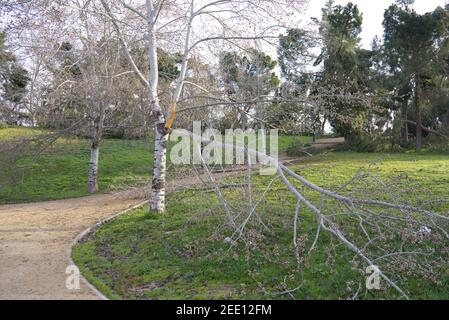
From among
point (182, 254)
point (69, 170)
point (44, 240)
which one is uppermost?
point (69, 170)

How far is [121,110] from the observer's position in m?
14.7

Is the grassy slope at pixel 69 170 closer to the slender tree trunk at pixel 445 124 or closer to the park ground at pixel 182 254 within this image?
the park ground at pixel 182 254

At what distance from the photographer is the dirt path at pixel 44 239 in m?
6.19

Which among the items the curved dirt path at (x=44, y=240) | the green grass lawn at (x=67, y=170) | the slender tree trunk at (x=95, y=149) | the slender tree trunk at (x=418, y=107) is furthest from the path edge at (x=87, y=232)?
the slender tree trunk at (x=418, y=107)

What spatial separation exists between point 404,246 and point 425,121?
24.4m

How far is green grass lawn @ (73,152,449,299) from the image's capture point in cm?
566

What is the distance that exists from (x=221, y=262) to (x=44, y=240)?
4.54 metres

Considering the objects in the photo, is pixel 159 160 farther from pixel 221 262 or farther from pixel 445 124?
pixel 445 124

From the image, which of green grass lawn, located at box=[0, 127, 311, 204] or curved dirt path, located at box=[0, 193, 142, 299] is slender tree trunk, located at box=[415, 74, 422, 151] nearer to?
green grass lawn, located at box=[0, 127, 311, 204]

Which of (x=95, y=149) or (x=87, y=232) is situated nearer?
(x=87, y=232)

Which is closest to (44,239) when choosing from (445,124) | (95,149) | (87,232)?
(87,232)

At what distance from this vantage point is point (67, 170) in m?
19.0

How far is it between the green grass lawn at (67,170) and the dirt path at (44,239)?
35.9 inches
